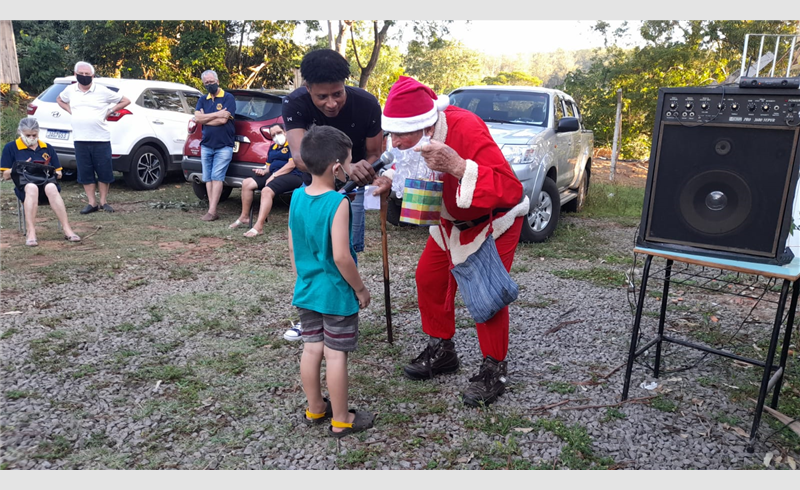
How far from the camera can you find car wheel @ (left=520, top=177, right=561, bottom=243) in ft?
23.2

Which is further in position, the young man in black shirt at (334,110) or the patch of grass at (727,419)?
the young man in black shirt at (334,110)

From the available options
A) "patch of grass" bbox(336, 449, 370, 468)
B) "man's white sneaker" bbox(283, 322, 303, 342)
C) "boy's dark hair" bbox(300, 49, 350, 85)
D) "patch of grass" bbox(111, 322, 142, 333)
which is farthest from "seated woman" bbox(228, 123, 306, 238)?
"patch of grass" bbox(336, 449, 370, 468)

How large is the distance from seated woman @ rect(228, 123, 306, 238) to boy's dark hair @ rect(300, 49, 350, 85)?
3500mm

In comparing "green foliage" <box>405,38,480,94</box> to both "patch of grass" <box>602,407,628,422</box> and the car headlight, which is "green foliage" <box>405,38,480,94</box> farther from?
"patch of grass" <box>602,407,628,422</box>

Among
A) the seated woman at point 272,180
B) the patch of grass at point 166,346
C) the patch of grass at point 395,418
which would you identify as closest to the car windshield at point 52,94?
the seated woman at point 272,180

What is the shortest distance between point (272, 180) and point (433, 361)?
422 cm

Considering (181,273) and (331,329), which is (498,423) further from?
(181,273)

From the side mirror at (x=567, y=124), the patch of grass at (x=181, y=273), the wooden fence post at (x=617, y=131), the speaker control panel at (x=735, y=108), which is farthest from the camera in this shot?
the wooden fence post at (x=617, y=131)

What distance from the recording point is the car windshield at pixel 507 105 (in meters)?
7.46

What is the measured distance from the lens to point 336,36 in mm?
18312

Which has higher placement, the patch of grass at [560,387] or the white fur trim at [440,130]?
the white fur trim at [440,130]

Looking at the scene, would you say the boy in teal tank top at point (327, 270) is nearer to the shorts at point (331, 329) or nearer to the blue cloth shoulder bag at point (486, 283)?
the shorts at point (331, 329)

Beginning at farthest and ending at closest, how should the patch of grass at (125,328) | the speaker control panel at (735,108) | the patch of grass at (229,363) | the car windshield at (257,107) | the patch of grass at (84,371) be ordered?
1. the car windshield at (257,107)
2. the patch of grass at (125,328)
3. the patch of grass at (229,363)
4. the patch of grass at (84,371)
5. the speaker control panel at (735,108)

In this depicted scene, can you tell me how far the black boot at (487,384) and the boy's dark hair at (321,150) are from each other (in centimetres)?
148
